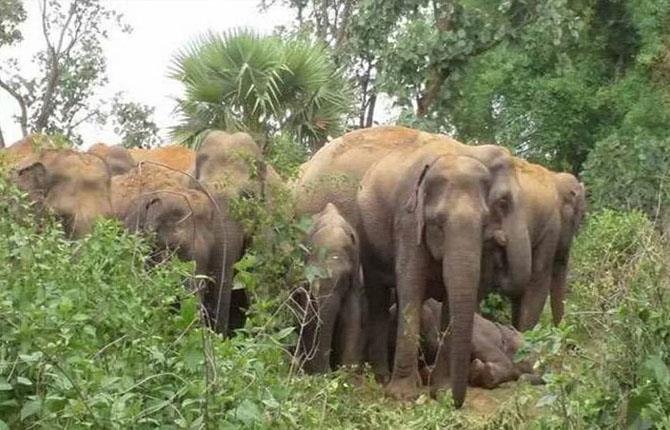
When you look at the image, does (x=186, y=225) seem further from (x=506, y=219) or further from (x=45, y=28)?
(x=45, y=28)

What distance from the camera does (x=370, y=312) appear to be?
38.7 feet

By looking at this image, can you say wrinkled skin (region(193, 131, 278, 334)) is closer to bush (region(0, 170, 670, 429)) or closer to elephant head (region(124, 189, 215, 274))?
elephant head (region(124, 189, 215, 274))

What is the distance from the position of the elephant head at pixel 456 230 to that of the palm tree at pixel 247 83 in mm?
4340

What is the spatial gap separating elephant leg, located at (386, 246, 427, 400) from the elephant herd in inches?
0.4

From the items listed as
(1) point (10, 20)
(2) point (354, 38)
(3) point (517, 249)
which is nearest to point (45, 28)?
(1) point (10, 20)

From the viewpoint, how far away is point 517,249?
11.7 meters

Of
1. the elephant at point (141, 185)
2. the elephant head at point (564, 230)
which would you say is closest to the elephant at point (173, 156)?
the elephant at point (141, 185)

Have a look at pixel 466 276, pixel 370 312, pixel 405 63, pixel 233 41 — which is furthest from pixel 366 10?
pixel 466 276

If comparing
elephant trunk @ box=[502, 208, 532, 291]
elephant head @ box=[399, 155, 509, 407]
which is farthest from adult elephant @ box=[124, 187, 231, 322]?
elephant trunk @ box=[502, 208, 532, 291]

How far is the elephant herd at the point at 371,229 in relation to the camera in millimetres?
9969

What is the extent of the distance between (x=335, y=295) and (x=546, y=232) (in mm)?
4491

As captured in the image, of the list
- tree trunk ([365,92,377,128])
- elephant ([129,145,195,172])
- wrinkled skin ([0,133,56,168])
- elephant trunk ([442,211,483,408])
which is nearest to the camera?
wrinkled skin ([0,133,56,168])

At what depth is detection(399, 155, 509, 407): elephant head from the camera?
31.9 feet

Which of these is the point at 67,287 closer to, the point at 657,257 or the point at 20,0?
the point at 657,257
